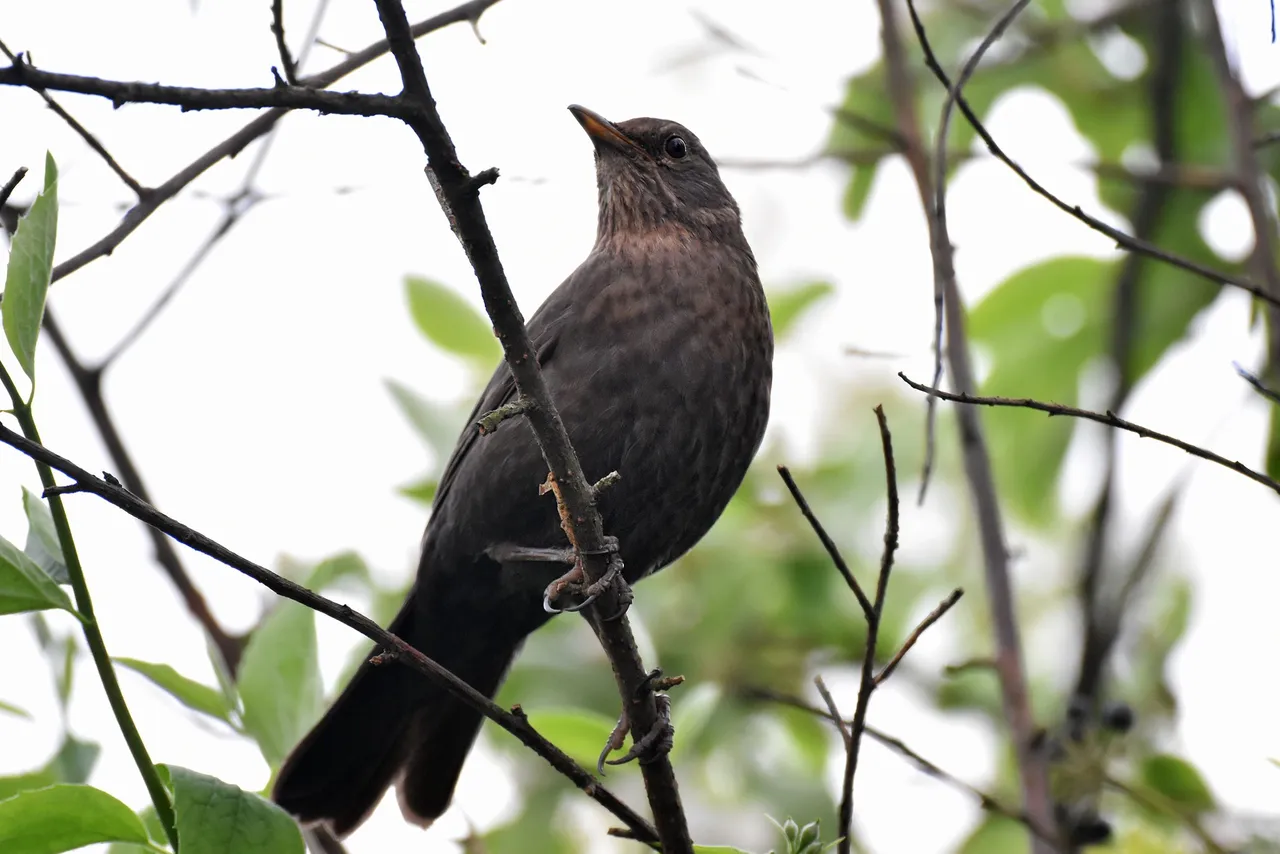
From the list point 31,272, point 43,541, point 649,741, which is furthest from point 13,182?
point 649,741

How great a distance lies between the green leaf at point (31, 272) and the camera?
2650 millimetres

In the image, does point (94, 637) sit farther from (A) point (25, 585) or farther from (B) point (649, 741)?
(B) point (649, 741)

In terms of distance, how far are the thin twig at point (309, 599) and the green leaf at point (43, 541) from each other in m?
0.33

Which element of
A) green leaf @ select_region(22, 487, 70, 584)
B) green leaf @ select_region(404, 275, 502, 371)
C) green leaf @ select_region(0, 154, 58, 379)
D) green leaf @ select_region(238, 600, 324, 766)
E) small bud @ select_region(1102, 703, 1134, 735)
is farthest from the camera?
green leaf @ select_region(404, 275, 502, 371)

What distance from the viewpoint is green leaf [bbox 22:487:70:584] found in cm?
279

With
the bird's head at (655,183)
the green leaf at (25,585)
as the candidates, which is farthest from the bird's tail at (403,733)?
the green leaf at (25,585)

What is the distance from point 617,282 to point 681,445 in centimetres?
63

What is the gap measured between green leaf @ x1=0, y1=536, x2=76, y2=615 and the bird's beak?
2.99 metres

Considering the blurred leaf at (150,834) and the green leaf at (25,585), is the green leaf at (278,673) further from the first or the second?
the green leaf at (25,585)

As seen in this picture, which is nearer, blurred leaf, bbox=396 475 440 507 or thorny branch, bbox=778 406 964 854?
thorny branch, bbox=778 406 964 854

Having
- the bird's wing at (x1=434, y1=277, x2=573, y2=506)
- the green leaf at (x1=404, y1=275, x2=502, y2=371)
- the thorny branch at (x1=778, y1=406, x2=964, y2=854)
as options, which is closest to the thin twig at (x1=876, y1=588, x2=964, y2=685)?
the thorny branch at (x1=778, y1=406, x2=964, y2=854)

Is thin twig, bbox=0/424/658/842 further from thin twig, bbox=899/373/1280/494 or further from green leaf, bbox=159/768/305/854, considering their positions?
thin twig, bbox=899/373/1280/494

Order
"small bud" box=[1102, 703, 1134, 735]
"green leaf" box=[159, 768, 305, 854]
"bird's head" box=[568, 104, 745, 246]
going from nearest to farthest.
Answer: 1. "green leaf" box=[159, 768, 305, 854]
2. "small bud" box=[1102, 703, 1134, 735]
3. "bird's head" box=[568, 104, 745, 246]

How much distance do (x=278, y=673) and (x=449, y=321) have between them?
7.24 ft
